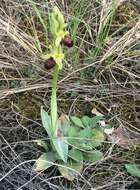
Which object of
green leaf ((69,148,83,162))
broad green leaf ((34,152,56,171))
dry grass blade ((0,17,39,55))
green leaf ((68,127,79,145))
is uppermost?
dry grass blade ((0,17,39,55))

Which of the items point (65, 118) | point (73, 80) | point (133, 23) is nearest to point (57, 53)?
point (65, 118)

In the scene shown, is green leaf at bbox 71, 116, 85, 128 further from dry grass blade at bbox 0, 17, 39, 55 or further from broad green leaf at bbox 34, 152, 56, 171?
dry grass blade at bbox 0, 17, 39, 55

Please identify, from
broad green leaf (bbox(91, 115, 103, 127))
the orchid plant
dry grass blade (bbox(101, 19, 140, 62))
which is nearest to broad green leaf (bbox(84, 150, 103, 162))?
the orchid plant

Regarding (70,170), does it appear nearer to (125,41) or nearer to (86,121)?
(86,121)

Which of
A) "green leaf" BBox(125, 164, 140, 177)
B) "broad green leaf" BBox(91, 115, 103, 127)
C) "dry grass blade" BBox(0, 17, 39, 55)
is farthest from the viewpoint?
"dry grass blade" BBox(0, 17, 39, 55)

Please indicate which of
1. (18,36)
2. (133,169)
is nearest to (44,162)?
(133,169)

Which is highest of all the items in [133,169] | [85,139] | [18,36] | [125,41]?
[18,36]

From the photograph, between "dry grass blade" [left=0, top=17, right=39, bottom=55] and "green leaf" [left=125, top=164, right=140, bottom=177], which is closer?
"green leaf" [left=125, top=164, right=140, bottom=177]
